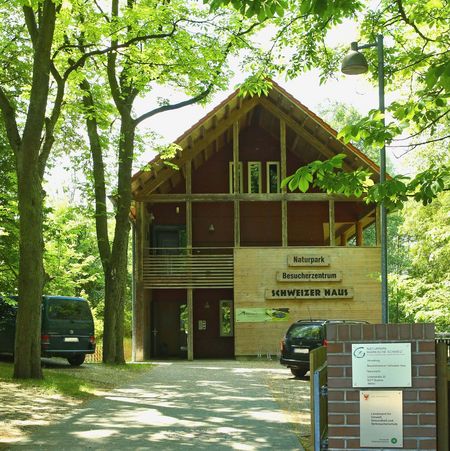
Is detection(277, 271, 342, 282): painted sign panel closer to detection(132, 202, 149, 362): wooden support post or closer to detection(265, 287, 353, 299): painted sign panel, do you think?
detection(265, 287, 353, 299): painted sign panel

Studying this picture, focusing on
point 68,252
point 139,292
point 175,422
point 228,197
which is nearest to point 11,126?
point 175,422

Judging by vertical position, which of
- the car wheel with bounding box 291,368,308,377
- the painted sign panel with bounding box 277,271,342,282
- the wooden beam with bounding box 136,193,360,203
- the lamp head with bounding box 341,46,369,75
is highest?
the wooden beam with bounding box 136,193,360,203

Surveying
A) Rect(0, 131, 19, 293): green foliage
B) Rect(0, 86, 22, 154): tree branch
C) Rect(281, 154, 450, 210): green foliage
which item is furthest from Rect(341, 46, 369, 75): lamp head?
Rect(0, 131, 19, 293): green foliage

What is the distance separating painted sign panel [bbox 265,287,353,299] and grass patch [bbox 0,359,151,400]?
780 centimetres

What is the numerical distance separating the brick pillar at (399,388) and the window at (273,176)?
25.8 metres

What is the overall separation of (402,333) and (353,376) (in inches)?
20.3

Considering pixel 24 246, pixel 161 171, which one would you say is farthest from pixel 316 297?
pixel 24 246

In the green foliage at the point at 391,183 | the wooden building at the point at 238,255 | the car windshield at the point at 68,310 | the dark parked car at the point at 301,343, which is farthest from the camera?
the wooden building at the point at 238,255

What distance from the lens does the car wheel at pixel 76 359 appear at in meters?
21.8

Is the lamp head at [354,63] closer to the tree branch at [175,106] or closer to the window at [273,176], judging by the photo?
the tree branch at [175,106]

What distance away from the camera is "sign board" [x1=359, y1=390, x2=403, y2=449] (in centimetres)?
608

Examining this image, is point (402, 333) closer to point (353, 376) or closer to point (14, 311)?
point (353, 376)

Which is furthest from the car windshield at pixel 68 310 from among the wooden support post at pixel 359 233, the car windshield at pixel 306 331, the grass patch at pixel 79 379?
the wooden support post at pixel 359 233

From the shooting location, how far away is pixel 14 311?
21.6 m
